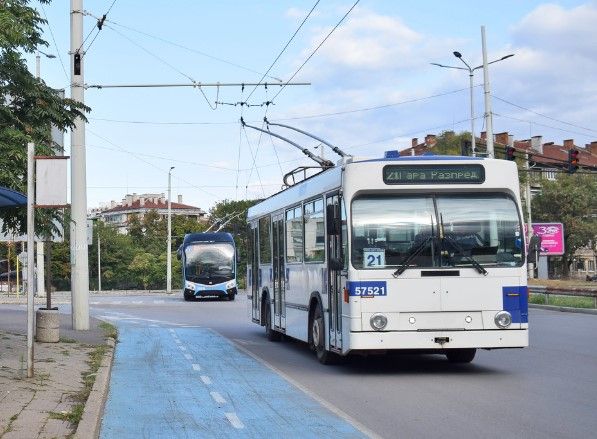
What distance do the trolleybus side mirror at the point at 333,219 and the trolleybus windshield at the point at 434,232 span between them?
0.29 meters

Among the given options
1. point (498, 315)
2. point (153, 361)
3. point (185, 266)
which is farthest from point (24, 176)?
point (185, 266)

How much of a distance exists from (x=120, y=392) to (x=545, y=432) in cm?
555

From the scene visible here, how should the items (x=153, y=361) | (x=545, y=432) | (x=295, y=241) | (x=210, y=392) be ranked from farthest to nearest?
(x=295, y=241) → (x=153, y=361) → (x=210, y=392) → (x=545, y=432)

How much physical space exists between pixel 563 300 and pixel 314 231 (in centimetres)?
2266


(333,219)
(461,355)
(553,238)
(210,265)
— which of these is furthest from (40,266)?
(333,219)

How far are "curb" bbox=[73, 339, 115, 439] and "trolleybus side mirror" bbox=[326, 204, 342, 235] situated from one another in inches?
144

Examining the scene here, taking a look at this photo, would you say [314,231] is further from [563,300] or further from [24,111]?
[563,300]

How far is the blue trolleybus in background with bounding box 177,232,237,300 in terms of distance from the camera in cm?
5062

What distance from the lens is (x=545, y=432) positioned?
8.98 meters

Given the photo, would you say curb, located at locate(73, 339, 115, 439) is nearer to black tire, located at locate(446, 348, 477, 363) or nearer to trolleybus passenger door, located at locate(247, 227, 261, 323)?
black tire, located at locate(446, 348, 477, 363)

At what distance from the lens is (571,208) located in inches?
3344

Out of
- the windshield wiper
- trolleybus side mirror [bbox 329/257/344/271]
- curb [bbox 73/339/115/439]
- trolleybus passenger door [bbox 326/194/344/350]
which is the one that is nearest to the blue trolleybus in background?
curb [bbox 73/339/115/439]

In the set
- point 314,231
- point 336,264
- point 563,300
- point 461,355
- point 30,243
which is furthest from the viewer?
point 563,300

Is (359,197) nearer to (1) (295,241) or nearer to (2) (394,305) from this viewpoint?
(2) (394,305)
